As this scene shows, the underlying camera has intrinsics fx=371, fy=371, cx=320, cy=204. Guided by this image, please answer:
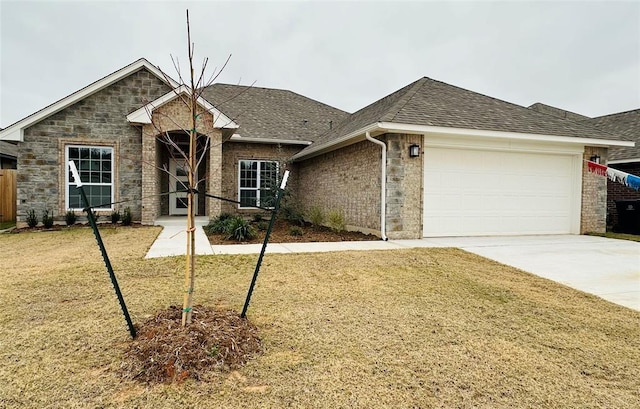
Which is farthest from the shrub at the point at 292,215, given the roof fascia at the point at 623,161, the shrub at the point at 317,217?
the roof fascia at the point at 623,161

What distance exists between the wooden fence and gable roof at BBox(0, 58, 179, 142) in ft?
16.3

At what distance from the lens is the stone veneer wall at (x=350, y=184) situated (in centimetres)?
998

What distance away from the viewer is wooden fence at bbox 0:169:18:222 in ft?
49.5

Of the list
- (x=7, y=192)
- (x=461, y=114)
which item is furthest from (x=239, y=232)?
(x=7, y=192)

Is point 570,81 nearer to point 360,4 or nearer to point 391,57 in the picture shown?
point 391,57

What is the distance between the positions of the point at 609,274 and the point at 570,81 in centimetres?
2299

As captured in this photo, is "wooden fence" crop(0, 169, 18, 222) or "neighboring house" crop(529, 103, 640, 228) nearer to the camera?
"neighboring house" crop(529, 103, 640, 228)

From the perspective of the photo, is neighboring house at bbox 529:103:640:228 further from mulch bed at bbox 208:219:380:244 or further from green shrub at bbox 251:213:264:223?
green shrub at bbox 251:213:264:223

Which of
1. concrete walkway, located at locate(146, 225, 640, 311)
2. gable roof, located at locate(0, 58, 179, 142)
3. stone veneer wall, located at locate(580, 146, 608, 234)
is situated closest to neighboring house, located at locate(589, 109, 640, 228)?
stone veneer wall, located at locate(580, 146, 608, 234)

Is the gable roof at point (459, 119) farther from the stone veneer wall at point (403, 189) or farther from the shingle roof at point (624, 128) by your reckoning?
the shingle roof at point (624, 128)

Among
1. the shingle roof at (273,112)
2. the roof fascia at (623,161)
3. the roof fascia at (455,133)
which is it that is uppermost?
the shingle roof at (273,112)

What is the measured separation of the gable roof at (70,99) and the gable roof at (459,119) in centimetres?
660

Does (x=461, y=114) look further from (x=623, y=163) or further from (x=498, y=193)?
(x=623, y=163)

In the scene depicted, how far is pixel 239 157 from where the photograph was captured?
15227 mm
